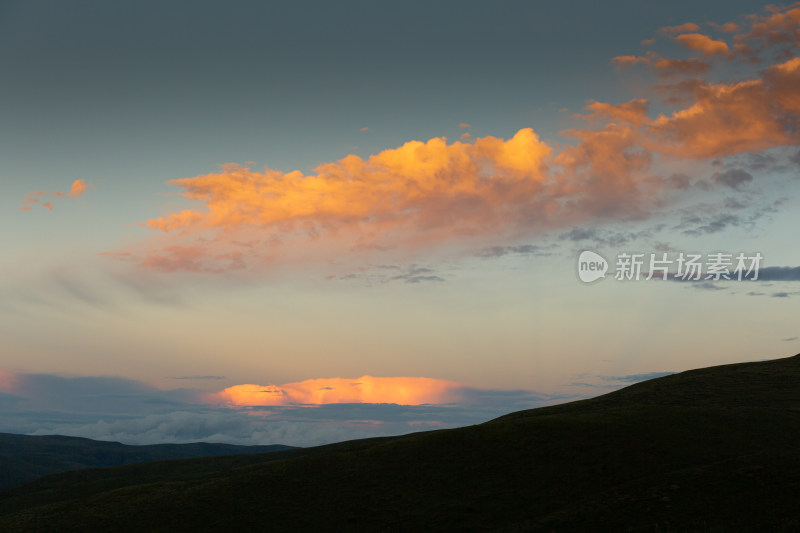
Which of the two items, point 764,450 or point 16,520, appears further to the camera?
point 16,520

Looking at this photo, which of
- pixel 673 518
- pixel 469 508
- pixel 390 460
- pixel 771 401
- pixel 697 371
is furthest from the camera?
pixel 697 371

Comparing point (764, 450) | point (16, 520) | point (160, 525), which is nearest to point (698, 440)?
point (764, 450)

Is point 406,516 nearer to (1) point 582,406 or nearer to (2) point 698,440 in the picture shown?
(2) point 698,440

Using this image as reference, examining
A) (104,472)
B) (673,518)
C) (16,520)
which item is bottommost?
(104,472)

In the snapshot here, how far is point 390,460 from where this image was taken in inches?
2697

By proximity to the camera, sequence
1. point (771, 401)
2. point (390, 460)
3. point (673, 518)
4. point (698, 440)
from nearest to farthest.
Answer: point (673, 518) → point (698, 440) → point (390, 460) → point (771, 401)

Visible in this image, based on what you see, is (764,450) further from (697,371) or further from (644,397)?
(697,371)

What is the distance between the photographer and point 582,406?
314ft

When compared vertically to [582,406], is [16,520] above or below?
below

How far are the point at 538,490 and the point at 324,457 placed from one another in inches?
1139

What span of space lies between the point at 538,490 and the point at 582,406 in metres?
43.9

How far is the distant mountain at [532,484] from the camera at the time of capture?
44.1 meters

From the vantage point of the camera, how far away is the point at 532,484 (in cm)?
5638

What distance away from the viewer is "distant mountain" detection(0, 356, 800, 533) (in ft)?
145
